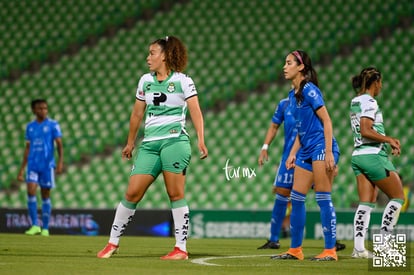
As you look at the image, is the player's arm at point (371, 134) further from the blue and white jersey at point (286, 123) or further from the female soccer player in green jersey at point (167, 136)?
the blue and white jersey at point (286, 123)

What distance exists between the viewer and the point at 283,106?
11.0m

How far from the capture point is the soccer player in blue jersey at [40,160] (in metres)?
14.2

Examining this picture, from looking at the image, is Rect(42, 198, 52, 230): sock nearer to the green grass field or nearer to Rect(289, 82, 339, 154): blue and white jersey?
the green grass field

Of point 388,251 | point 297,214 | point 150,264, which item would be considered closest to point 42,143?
point 297,214

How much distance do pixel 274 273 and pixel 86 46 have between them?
1646 cm

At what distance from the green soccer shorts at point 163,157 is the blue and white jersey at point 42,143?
678 centimetres

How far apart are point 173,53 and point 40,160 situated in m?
6.93

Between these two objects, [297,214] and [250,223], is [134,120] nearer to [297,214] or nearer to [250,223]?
[297,214]

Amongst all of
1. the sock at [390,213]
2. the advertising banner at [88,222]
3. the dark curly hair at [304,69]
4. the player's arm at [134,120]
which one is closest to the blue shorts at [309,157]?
the dark curly hair at [304,69]

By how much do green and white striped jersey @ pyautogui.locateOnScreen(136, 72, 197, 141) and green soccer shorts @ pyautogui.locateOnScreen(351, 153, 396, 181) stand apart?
2.08 meters

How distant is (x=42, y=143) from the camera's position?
1440 centimetres

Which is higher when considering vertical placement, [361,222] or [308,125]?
[308,125]

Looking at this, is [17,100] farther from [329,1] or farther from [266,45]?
[329,1]

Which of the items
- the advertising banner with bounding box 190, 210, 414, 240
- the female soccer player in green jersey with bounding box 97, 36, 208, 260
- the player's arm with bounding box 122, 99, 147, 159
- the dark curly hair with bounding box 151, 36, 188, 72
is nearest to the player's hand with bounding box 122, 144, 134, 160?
the player's arm with bounding box 122, 99, 147, 159
